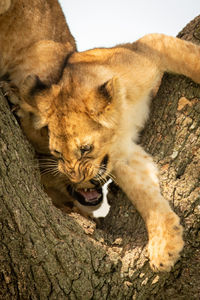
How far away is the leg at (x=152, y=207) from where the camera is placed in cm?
268

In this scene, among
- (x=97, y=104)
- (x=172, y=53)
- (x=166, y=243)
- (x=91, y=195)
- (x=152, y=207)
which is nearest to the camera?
(x=166, y=243)

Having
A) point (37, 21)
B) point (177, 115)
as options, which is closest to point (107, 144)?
point (177, 115)

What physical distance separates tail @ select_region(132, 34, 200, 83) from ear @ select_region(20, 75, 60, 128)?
737 millimetres

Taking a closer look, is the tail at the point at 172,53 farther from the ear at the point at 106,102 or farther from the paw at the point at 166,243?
the paw at the point at 166,243

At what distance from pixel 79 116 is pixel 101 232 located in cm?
82

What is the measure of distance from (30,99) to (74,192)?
860mm

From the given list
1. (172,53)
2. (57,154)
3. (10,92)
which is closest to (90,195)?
(57,154)

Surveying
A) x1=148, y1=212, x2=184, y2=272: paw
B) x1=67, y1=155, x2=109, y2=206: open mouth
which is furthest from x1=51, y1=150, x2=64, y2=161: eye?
x1=148, y1=212, x2=184, y2=272: paw

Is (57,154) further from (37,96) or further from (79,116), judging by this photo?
(37,96)

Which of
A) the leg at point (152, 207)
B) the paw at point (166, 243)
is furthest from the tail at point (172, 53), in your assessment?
the paw at point (166, 243)

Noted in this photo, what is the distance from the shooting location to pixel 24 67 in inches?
135

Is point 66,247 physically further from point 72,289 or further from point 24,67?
point 24,67

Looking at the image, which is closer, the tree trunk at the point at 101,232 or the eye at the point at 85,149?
the tree trunk at the point at 101,232

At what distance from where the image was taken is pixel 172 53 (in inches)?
127
